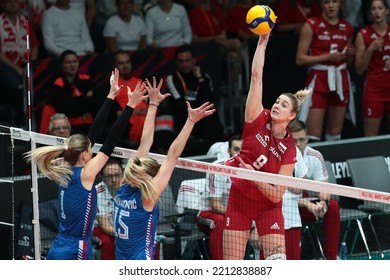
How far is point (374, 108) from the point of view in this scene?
15.0 metres

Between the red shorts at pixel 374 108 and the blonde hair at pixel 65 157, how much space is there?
19.1 ft

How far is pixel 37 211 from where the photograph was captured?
1106 centimetres

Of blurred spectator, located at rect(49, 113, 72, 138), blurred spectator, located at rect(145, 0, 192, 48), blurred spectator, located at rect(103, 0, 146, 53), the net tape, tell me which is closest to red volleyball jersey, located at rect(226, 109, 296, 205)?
the net tape

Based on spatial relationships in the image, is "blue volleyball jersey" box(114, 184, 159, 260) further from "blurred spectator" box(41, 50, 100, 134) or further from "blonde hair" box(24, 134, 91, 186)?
"blurred spectator" box(41, 50, 100, 134)

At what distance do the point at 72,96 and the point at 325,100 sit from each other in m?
3.23

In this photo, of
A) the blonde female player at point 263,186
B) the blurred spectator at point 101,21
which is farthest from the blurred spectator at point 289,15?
the blonde female player at point 263,186

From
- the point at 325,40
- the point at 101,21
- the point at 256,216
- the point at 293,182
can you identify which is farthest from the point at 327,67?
the point at 293,182

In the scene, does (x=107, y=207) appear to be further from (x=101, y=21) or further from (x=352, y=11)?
(x=352, y=11)

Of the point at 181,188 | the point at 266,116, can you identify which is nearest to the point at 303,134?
the point at 181,188

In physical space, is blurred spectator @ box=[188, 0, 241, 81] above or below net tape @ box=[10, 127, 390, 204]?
above

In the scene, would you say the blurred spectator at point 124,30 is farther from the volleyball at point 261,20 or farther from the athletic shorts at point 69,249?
the athletic shorts at point 69,249

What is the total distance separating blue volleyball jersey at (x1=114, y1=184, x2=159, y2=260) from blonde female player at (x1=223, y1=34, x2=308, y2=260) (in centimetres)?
A: 93

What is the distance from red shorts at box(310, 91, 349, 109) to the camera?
14.8m

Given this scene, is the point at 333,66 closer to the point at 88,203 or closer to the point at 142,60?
the point at 142,60
